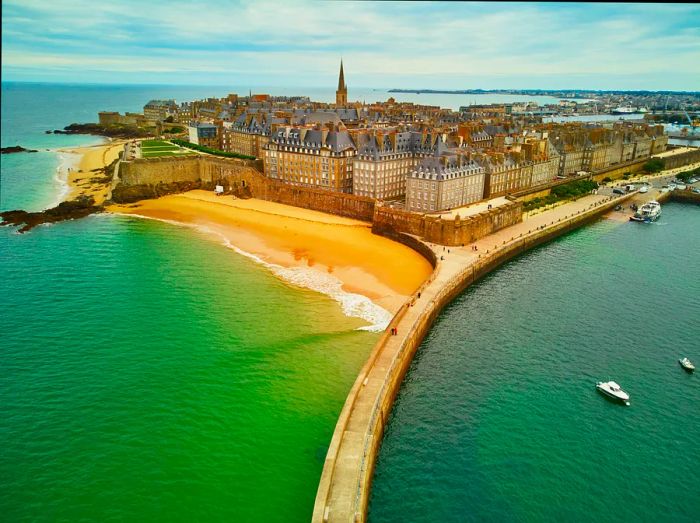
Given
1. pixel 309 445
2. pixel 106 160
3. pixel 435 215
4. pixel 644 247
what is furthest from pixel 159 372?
pixel 106 160

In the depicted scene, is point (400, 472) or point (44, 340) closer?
point (400, 472)

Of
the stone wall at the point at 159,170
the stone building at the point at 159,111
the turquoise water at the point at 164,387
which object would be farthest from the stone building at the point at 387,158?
the stone building at the point at 159,111

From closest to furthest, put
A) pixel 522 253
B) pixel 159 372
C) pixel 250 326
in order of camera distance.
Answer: pixel 159 372 → pixel 250 326 → pixel 522 253

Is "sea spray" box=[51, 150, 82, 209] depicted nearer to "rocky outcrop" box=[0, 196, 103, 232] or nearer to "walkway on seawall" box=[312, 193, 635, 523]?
"rocky outcrop" box=[0, 196, 103, 232]

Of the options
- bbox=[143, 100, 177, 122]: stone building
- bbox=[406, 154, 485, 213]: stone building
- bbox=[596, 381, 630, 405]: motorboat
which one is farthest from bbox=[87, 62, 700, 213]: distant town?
bbox=[143, 100, 177, 122]: stone building

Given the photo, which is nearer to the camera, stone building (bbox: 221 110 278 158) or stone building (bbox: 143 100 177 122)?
stone building (bbox: 221 110 278 158)

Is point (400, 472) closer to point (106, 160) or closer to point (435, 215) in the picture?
point (435, 215)

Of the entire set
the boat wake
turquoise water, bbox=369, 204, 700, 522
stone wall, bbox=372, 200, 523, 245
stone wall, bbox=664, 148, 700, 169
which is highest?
stone wall, bbox=664, 148, 700, 169

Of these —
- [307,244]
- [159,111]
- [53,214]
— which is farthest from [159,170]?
[159,111]
